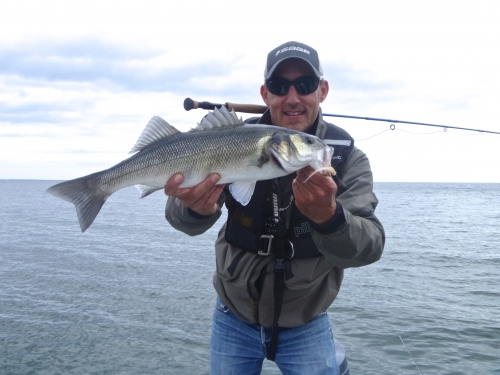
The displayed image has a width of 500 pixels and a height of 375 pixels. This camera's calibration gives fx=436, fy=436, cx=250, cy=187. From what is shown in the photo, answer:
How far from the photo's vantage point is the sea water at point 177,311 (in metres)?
8.72

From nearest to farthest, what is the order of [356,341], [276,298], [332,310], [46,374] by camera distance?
[276,298] < [46,374] < [356,341] < [332,310]

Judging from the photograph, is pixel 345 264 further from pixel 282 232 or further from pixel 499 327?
pixel 499 327

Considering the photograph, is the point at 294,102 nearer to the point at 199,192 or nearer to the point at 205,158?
the point at 205,158

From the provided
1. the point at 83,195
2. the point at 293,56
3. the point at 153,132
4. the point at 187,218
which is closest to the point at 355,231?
the point at 187,218

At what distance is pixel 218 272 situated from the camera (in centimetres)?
415

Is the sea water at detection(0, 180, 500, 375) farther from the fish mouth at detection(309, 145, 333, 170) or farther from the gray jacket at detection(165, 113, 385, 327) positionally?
the fish mouth at detection(309, 145, 333, 170)

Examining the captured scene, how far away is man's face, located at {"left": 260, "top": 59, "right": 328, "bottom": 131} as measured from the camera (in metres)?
4.07

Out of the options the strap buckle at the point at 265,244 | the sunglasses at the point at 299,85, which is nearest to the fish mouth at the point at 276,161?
the strap buckle at the point at 265,244

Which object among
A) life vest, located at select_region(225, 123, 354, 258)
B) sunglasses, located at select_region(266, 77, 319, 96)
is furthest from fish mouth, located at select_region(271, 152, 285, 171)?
sunglasses, located at select_region(266, 77, 319, 96)

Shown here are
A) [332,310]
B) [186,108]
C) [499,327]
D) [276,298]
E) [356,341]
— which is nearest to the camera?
[276,298]

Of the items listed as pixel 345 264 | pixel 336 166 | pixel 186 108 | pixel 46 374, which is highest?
pixel 186 108

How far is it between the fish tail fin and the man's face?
71.9 inches

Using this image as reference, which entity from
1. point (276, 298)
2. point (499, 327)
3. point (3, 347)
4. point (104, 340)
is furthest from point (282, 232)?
point (499, 327)

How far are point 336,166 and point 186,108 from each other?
2352 mm
